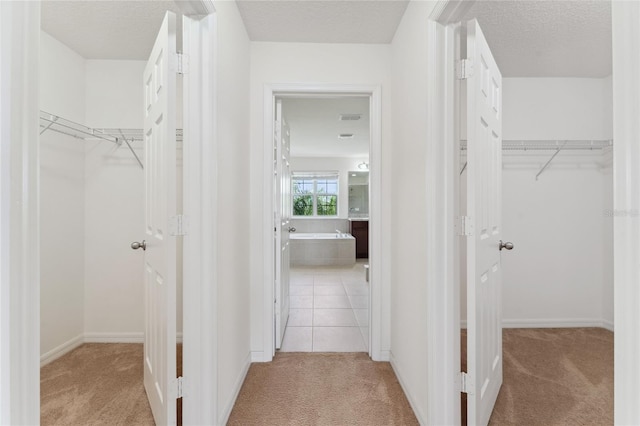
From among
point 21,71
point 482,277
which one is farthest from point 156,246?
point 482,277

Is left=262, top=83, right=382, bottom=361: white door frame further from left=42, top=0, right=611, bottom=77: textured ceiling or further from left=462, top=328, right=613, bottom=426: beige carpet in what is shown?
left=462, top=328, right=613, bottom=426: beige carpet

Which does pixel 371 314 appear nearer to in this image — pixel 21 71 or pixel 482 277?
pixel 482 277

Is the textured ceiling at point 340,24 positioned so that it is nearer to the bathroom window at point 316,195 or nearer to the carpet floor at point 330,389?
the carpet floor at point 330,389

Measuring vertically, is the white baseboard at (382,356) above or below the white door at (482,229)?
below

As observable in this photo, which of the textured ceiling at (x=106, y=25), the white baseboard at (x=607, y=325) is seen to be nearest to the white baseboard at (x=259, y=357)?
the textured ceiling at (x=106, y=25)

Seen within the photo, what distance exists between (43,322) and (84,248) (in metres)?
0.62

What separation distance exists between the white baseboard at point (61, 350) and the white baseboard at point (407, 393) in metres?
2.56

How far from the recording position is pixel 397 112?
219 centimetres

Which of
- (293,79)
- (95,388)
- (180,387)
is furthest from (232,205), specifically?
(95,388)

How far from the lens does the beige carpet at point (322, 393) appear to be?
1747 mm

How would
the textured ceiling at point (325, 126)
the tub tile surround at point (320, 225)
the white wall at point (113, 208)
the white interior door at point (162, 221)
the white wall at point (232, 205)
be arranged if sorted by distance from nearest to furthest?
1. the white interior door at point (162, 221)
2. the white wall at point (232, 205)
3. the white wall at point (113, 208)
4. the textured ceiling at point (325, 126)
5. the tub tile surround at point (320, 225)

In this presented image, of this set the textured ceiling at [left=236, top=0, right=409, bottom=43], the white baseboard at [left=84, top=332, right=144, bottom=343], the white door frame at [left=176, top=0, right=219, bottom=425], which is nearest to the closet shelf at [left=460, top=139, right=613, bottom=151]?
the textured ceiling at [left=236, top=0, right=409, bottom=43]

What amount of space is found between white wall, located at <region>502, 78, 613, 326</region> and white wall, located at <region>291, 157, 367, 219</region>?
502 cm

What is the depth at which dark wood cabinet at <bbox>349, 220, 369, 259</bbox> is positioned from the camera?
23.6 feet
